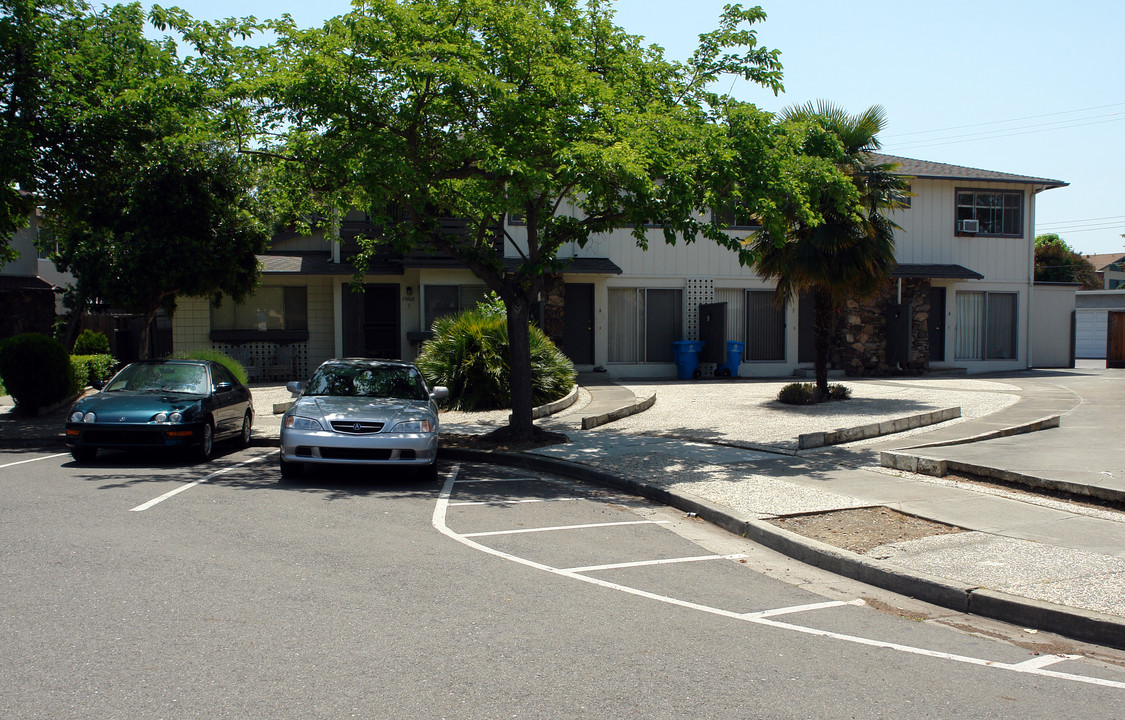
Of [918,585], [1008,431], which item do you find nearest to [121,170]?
[918,585]

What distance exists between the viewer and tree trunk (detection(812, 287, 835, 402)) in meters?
17.2

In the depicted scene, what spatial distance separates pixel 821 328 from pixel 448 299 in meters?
9.66

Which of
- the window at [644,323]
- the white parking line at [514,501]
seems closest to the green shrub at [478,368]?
the window at [644,323]

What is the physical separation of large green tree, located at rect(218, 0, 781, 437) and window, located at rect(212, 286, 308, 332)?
36.3 feet

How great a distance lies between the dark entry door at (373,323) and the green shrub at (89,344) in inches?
270

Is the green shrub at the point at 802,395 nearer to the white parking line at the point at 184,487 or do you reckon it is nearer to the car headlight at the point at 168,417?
the white parking line at the point at 184,487

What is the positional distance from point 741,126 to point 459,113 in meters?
3.86

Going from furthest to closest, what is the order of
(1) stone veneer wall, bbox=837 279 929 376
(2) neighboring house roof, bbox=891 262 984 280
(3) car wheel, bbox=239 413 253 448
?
1. (1) stone veneer wall, bbox=837 279 929 376
2. (2) neighboring house roof, bbox=891 262 984 280
3. (3) car wheel, bbox=239 413 253 448

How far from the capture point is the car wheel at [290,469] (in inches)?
405

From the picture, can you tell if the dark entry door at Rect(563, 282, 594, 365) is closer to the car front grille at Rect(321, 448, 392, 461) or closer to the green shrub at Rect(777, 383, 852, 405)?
the green shrub at Rect(777, 383, 852, 405)

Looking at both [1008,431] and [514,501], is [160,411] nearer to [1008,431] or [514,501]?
[514,501]

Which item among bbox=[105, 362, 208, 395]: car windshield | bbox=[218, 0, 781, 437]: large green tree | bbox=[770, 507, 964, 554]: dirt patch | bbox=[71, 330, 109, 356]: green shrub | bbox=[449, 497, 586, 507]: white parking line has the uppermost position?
bbox=[218, 0, 781, 437]: large green tree

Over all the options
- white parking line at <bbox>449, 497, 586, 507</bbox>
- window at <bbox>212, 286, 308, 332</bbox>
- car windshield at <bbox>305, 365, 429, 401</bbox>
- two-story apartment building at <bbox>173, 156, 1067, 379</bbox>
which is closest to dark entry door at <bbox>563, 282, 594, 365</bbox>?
two-story apartment building at <bbox>173, 156, 1067, 379</bbox>

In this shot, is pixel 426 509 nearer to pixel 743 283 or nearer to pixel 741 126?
pixel 741 126
